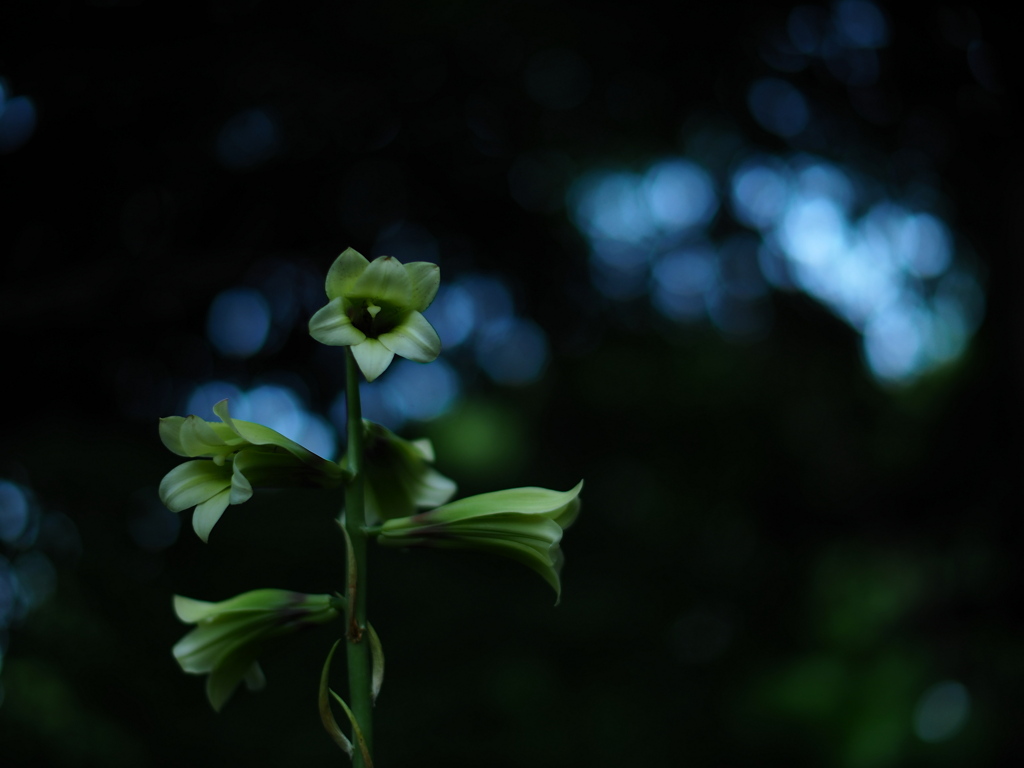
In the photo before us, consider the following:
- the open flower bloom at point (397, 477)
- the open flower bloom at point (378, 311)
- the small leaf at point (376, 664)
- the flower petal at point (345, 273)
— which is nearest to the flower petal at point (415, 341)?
the open flower bloom at point (378, 311)

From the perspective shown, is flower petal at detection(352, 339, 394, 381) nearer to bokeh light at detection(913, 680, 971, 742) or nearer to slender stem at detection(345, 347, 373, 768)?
slender stem at detection(345, 347, 373, 768)

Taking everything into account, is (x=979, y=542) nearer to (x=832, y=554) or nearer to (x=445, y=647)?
(x=832, y=554)

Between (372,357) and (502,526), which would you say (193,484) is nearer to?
(372,357)

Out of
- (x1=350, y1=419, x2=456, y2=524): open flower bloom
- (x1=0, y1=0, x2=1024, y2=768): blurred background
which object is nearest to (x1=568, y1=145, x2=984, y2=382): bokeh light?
(x1=0, y1=0, x2=1024, y2=768): blurred background

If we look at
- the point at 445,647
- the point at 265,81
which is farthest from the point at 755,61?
the point at 445,647

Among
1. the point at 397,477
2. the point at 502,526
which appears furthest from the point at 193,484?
the point at 502,526

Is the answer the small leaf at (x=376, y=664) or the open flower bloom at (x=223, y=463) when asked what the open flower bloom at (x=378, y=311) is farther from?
the small leaf at (x=376, y=664)
